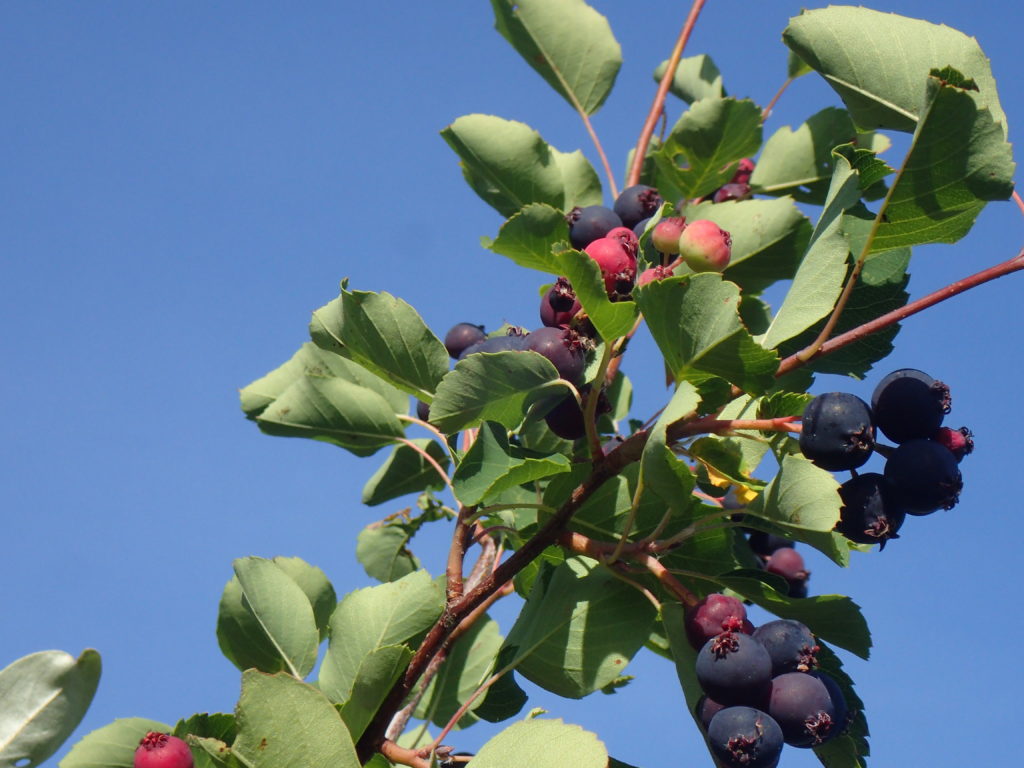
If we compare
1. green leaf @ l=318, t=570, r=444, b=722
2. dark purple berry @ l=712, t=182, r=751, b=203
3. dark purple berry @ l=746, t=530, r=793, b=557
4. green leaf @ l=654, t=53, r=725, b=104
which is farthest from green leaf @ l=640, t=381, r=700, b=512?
green leaf @ l=654, t=53, r=725, b=104

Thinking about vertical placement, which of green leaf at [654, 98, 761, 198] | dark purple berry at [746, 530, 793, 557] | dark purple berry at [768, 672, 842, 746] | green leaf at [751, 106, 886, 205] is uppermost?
green leaf at [751, 106, 886, 205]

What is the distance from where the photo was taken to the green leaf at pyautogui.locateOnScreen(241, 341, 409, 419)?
2604 mm

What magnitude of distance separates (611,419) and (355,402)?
0.92 meters

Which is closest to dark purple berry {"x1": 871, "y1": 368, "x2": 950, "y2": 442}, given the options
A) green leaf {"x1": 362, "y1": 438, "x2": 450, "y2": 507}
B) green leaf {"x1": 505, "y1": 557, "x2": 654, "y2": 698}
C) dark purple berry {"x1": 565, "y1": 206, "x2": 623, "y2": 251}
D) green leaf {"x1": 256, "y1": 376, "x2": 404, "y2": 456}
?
green leaf {"x1": 505, "y1": 557, "x2": 654, "y2": 698}

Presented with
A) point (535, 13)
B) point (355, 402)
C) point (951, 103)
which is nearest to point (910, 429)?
point (951, 103)

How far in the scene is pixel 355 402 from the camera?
8.14ft

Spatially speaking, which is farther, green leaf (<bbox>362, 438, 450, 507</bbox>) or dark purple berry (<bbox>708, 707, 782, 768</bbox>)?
green leaf (<bbox>362, 438, 450, 507</bbox>)

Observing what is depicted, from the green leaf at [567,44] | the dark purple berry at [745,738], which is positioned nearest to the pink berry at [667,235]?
the dark purple berry at [745,738]

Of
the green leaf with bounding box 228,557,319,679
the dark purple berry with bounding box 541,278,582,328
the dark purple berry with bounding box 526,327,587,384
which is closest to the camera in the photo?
the dark purple berry with bounding box 526,327,587,384

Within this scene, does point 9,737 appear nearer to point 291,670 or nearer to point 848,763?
point 291,670

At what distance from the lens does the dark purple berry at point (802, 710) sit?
1.70m

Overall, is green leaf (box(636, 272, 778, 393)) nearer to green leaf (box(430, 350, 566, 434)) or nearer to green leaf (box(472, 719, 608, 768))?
green leaf (box(430, 350, 566, 434))

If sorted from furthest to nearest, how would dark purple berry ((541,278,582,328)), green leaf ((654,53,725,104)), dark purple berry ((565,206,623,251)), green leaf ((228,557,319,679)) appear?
green leaf ((654,53,725,104)) < dark purple berry ((565,206,623,251)) < green leaf ((228,557,319,679)) < dark purple berry ((541,278,582,328))

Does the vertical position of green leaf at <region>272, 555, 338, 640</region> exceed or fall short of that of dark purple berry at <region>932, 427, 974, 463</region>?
it falls short
